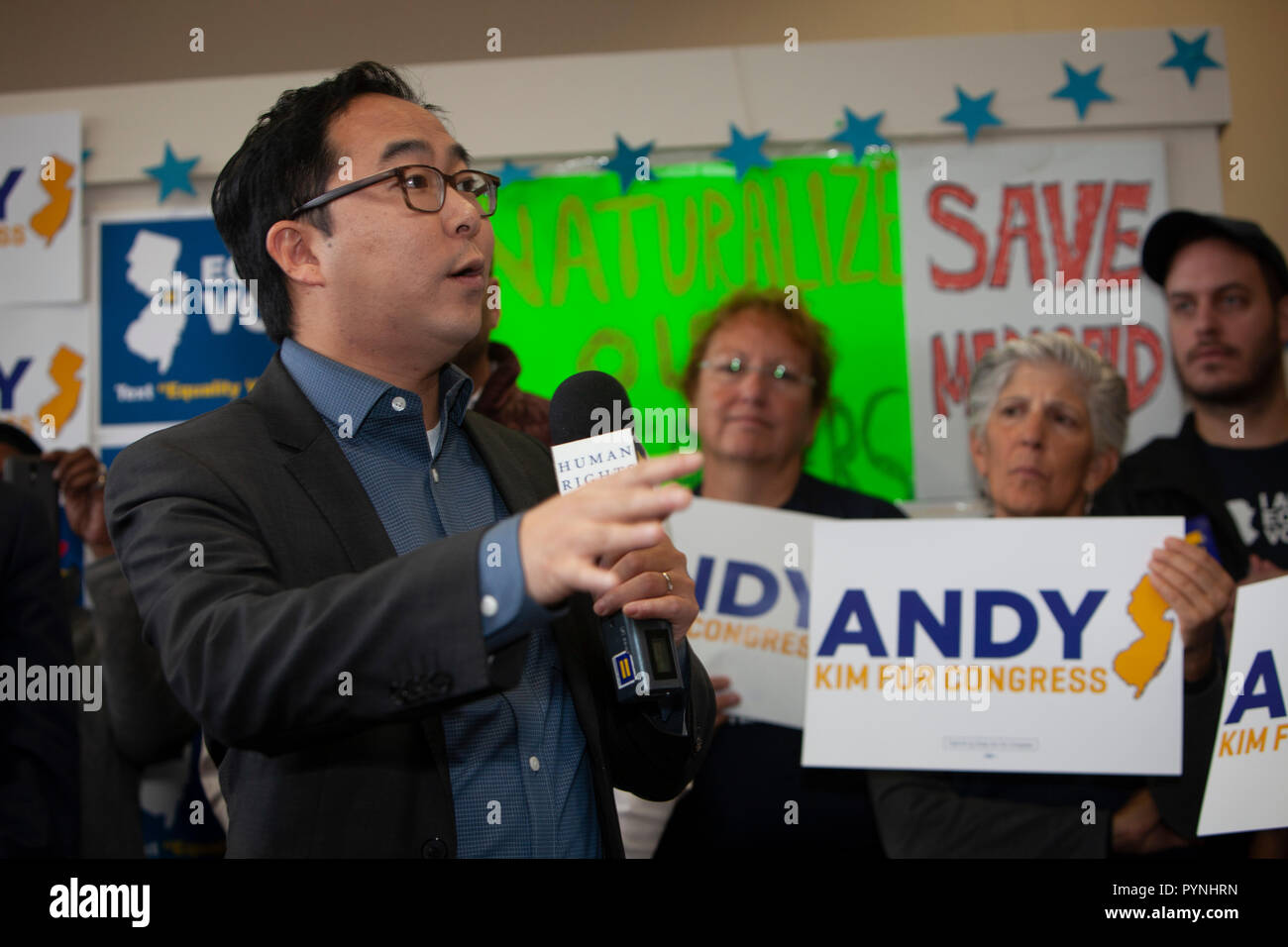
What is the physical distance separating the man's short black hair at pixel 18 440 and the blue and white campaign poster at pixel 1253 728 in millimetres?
3341

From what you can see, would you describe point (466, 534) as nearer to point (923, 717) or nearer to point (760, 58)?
point (923, 717)

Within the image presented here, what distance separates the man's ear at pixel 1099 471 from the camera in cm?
304

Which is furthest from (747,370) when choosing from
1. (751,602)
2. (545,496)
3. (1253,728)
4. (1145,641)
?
(545,496)

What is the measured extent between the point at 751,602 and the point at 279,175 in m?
1.77

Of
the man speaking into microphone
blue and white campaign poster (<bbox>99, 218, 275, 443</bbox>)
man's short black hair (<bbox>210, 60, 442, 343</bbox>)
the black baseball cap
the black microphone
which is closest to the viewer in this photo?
the man speaking into microphone

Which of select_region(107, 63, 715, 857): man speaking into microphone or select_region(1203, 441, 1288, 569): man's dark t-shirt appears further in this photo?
select_region(1203, 441, 1288, 569): man's dark t-shirt

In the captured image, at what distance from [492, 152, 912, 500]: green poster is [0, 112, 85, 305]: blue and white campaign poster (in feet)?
4.77

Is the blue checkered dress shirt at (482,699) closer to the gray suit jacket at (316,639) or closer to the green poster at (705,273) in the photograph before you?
the gray suit jacket at (316,639)

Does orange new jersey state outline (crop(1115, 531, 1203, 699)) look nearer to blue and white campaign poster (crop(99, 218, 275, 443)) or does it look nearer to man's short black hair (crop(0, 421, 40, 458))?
blue and white campaign poster (crop(99, 218, 275, 443))

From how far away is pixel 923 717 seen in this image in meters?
2.65

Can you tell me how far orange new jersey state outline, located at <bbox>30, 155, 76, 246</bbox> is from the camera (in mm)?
3898

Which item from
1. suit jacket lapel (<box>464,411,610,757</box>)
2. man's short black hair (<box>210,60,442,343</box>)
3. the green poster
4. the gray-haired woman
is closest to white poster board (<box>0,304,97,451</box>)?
the green poster

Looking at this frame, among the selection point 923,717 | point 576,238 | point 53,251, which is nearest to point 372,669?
point 923,717

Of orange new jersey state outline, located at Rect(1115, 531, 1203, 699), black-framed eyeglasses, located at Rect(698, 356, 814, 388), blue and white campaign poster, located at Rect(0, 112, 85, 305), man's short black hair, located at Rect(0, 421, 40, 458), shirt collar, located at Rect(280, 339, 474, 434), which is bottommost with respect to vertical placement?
orange new jersey state outline, located at Rect(1115, 531, 1203, 699)
